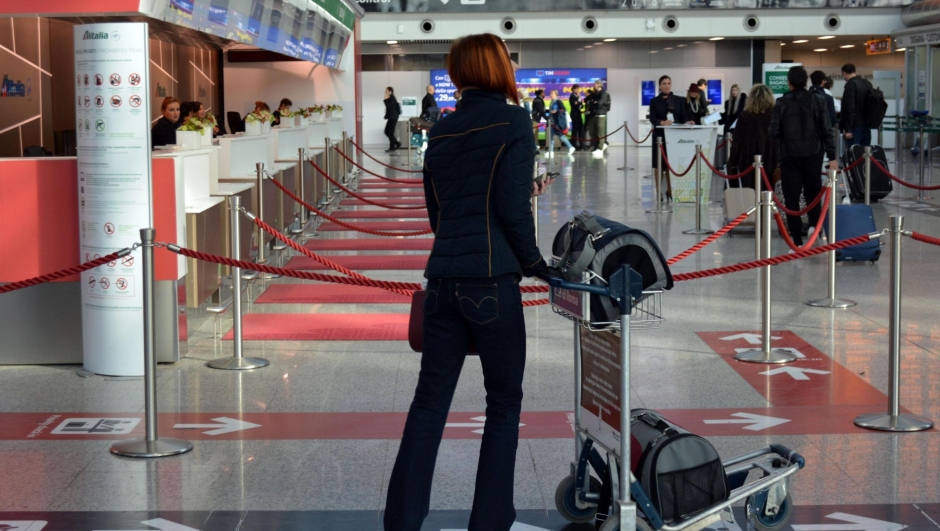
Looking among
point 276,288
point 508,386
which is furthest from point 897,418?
point 276,288

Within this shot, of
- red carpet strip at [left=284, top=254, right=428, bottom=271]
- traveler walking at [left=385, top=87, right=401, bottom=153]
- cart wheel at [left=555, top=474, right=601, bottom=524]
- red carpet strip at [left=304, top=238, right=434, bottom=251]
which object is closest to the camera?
cart wheel at [left=555, top=474, right=601, bottom=524]

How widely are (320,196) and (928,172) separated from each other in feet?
36.4

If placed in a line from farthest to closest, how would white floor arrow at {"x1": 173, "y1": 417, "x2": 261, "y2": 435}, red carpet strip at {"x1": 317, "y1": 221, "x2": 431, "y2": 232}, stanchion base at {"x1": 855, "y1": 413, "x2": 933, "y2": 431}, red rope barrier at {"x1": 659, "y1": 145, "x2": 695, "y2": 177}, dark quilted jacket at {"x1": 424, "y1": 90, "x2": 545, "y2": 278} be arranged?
red rope barrier at {"x1": 659, "y1": 145, "x2": 695, "y2": 177} < red carpet strip at {"x1": 317, "y1": 221, "x2": 431, "y2": 232} < white floor arrow at {"x1": 173, "y1": 417, "x2": 261, "y2": 435} < stanchion base at {"x1": 855, "y1": 413, "x2": 933, "y2": 431} < dark quilted jacket at {"x1": 424, "y1": 90, "x2": 545, "y2": 278}

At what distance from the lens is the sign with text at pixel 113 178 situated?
5703 millimetres

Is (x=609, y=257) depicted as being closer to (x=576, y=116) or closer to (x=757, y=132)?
(x=757, y=132)

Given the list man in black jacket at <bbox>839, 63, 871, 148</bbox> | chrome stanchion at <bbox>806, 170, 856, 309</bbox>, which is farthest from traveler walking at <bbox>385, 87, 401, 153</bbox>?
chrome stanchion at <bbox>806, 170, 856, 309</bbox>

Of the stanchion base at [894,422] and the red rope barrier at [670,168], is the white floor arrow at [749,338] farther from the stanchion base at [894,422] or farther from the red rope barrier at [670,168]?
the red rope barrier at [670,168]

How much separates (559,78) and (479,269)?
93.8ft

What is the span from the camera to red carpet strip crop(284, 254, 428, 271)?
31.2 feet

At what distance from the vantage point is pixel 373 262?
984 cm

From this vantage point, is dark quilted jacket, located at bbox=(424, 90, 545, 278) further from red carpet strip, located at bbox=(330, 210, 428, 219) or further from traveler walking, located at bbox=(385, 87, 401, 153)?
traveler walking, located at bbox=(385, 87, 401, 153)

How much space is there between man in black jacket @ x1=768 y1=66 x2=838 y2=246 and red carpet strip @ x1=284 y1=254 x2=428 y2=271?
3.46 m

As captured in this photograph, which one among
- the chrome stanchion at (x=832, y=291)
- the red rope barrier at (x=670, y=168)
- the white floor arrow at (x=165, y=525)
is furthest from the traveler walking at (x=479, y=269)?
the red rope barrier at (x=670, y=168)

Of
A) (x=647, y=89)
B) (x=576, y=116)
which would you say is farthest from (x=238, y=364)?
(x=647, y=89)
